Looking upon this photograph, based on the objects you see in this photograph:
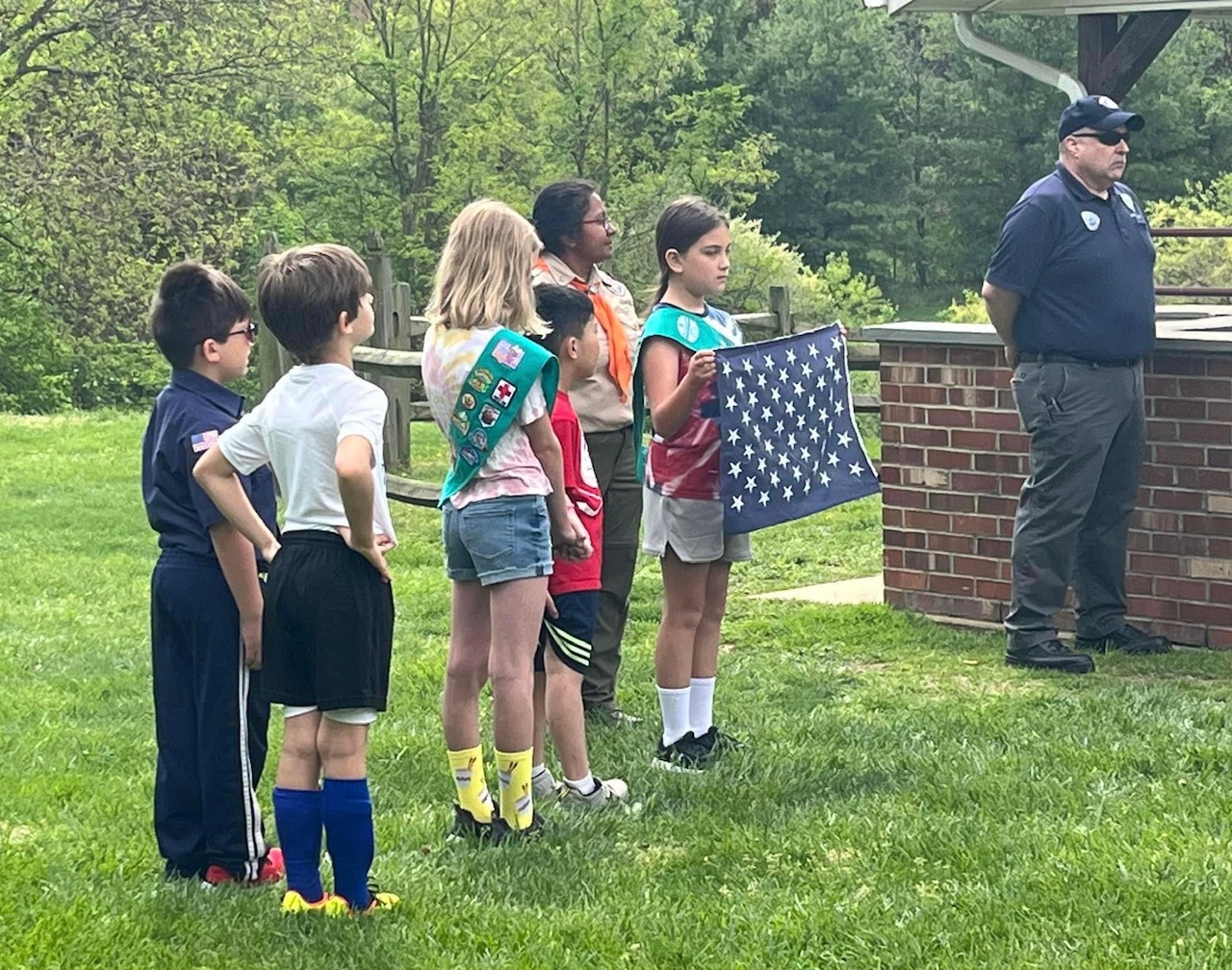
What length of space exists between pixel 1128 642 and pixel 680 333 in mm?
2935

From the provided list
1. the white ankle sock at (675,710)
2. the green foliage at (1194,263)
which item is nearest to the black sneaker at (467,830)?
the white ankle sock at (675,710)

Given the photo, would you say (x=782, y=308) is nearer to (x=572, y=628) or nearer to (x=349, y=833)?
(x=572, y=628)

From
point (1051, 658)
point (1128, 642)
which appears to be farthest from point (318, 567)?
point (1128, 642)

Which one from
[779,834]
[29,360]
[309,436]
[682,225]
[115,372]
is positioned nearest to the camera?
[309,436]

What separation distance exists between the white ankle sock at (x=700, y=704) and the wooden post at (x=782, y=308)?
9.14m

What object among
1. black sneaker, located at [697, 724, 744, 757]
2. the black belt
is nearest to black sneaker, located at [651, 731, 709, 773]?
black sneaker, located at [697, 724, 744, 757]

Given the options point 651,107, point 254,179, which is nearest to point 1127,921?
point 254,179

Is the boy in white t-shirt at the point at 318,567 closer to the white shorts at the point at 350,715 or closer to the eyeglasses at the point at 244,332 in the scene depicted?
the white shorts at the point at 350,715

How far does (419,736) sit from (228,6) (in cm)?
1724

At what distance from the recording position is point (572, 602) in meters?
5.20

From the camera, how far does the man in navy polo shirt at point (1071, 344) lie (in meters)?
7.21

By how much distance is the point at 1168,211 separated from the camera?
30469 mm

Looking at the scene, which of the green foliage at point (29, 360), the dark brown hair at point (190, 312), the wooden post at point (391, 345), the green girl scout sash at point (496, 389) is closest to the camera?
the dark brown hair at point (190, 312)

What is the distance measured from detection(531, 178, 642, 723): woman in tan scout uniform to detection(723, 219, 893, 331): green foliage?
1967 centimetres
